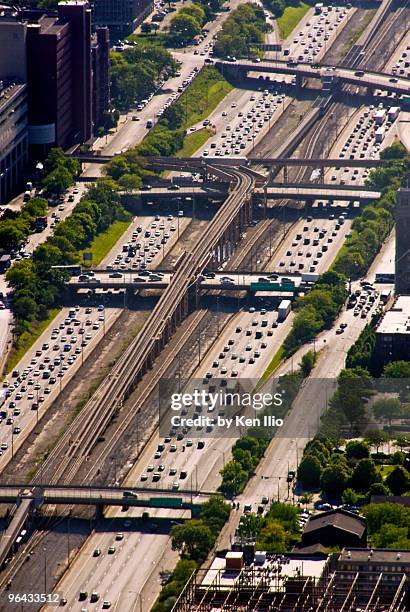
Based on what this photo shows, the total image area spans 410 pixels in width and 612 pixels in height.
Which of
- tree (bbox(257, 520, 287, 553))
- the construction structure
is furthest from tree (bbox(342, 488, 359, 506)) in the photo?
the construction structure

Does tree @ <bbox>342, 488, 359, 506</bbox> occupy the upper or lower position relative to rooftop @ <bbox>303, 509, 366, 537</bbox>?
upper

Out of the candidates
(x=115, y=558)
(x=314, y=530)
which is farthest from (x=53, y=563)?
(x=314, y=530)

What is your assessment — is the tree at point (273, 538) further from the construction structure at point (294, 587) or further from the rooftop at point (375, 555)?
the rooftop at point (375, 555)

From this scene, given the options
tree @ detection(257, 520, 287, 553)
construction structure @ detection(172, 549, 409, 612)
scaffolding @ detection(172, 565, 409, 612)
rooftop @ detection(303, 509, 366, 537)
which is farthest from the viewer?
rooftop @ detection(303, 509, 366, 537)

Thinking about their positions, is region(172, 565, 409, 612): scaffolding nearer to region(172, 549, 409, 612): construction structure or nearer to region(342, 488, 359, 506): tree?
region(172, 549, 409, 612): construction structure

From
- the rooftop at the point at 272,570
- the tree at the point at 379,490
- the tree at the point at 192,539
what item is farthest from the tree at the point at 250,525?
the rooftop at the point at 272,570

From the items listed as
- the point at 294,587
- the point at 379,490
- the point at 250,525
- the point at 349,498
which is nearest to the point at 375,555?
the point at 294,587
